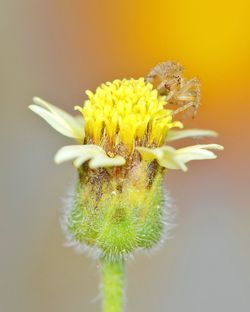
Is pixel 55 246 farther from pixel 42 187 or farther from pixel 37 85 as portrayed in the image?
pixel 37 85

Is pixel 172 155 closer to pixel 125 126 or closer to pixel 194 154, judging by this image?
pixel 194 154

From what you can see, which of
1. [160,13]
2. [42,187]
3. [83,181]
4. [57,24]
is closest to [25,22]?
[57,24]

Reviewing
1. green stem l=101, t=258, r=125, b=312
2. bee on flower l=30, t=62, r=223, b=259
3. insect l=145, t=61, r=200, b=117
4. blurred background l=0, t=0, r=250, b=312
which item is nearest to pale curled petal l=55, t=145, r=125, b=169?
bee on flower l=30, t=62, r=223, b=259

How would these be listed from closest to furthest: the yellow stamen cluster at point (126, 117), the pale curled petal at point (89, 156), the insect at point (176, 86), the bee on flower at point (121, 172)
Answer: the pale curled petal at point (89, 156) → the bee on flower at point (121, 172) → the yellow stamen cluster at point (126, 117) → the insect at point (176, 86)

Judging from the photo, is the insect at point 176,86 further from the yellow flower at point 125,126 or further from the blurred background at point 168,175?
the blurred background at point 168,175

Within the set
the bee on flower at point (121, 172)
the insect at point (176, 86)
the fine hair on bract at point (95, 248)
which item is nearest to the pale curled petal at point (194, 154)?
the bee on flower at point (121, 172)

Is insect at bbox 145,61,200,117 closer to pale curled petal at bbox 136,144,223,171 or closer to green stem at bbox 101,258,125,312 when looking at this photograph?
pale curled petal at bbox 136,144,223,171
